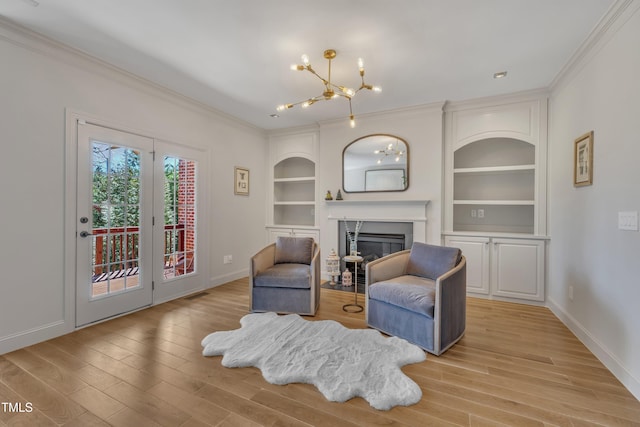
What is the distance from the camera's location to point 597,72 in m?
2.38

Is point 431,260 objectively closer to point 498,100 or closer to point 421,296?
point 421,296

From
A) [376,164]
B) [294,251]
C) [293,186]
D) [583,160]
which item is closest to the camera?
[583,160]

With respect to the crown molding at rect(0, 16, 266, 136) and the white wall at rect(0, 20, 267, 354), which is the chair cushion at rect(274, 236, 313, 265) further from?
the crown molding at rect(0, 16, 266, 136)

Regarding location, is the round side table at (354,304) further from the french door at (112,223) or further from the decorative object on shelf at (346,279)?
the french door at (112,223)

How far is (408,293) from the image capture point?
99.0 inches

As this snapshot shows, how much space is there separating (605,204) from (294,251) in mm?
2951

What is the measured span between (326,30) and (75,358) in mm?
3256

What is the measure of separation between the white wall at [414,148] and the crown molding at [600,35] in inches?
52.4

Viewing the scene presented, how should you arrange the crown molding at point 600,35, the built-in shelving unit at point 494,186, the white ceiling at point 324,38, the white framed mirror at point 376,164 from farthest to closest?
the white framed mirror at point 376,164 → the built-in shelving unit at point 494,186 → the white ceiling at point 324,38 → the crown molding at point 600,35

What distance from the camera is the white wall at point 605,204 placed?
191 centimetres

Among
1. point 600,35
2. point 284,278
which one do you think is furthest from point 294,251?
point 600,35

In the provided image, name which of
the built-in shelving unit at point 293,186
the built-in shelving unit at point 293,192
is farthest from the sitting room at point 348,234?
the built-in shelving unit at point 293,192

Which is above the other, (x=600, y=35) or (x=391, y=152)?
(x=600, y=35)

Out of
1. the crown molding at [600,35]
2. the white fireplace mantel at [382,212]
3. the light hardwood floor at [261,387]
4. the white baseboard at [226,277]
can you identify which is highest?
the crown molding at [600,35]
